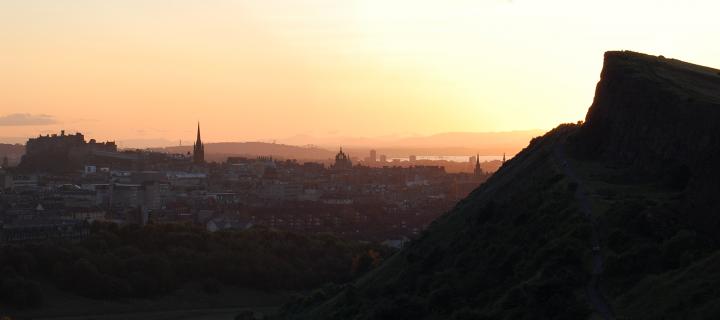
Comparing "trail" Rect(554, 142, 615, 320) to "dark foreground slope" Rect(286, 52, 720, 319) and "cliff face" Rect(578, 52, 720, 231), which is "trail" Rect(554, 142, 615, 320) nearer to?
"dark foreground slope" Rect(286, 52, 720, 319)

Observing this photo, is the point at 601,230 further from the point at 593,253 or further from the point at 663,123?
the point at 663,123

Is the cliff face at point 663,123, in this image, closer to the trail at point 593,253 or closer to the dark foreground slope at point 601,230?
the dark foreground slope at point 601,230

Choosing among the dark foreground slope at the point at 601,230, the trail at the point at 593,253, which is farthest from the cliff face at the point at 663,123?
the trail at the point at 593,253

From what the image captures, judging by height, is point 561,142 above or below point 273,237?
above

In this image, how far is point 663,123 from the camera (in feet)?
71.6

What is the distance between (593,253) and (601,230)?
1036 millimetres

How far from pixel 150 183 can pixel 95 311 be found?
3395 inches

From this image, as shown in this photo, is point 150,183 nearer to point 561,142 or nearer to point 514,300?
point 561,142

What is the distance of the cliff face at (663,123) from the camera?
19.2 metres

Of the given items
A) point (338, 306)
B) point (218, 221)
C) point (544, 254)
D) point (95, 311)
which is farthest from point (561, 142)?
point (218, 221)

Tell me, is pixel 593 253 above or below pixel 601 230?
below

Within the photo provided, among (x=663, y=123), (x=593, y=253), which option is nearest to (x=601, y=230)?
(x=593, y=253)

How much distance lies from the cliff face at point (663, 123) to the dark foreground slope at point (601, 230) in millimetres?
36

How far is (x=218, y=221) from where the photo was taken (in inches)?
4090
